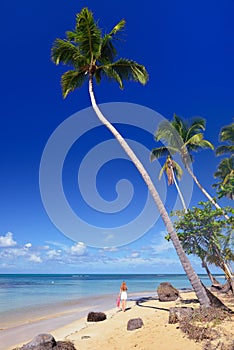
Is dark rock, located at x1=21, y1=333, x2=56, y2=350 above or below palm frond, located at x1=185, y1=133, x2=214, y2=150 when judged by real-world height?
below

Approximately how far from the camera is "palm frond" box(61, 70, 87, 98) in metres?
14.4

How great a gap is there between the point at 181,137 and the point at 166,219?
14.4 m

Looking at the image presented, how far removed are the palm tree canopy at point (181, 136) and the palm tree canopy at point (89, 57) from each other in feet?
34.5

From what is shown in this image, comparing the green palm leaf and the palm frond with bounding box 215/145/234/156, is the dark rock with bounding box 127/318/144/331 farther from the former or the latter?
the palm frond with bounding box 215/145/234/156

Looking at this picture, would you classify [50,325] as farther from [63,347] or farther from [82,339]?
[63,347]

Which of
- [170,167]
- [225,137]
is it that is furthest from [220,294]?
[225,137]

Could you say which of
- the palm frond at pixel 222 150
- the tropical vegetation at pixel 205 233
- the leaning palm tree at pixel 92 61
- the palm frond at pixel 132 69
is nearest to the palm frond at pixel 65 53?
the leaning palm tree at pixel 92 61

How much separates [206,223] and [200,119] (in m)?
11.7

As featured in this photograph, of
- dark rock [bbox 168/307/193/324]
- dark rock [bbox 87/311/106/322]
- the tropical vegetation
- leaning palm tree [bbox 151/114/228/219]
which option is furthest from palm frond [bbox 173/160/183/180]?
dark rock [bbox 168/307/193/324]

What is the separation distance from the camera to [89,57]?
Result: 1391cm

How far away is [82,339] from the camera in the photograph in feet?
30.4

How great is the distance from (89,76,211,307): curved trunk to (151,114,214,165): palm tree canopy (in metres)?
11.5

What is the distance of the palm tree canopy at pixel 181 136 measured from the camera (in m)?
23.7

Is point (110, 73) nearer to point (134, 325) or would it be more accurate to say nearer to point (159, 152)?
point (134, 325)
